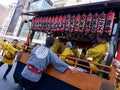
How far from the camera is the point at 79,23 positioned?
18.9 ft

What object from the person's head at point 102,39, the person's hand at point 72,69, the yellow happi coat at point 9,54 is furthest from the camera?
the yellow happi coat at point 9,54

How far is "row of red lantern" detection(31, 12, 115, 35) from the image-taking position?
16.6 ft

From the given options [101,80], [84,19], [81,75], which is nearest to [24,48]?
[84,19]

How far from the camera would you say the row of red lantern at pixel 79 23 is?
5070 millimetres

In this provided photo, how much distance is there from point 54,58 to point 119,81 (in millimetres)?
1661

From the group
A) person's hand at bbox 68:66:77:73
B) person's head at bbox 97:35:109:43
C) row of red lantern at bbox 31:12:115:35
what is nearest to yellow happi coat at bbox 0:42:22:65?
row of red lantern at bbox 31:12:115:35

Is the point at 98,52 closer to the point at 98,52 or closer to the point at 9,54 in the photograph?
the point at 98,52

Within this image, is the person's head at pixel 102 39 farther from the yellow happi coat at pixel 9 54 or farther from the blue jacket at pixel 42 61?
the yellow happi coat at pixel 9 54

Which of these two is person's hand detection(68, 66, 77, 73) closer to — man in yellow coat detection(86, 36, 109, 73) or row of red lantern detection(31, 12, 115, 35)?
man in yellow coat detection(86, 36, 109, 73)

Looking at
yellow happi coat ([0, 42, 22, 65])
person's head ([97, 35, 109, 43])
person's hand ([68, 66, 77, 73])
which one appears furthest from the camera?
yellow happi coat ([0, 42, 22, 65])

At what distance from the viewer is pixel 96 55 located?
4.71 metres

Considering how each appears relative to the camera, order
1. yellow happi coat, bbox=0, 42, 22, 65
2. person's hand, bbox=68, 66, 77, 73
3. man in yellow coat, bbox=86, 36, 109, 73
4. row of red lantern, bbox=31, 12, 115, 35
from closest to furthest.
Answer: person's hand, bbox=68, 66, 77, 73 < man in yellow coat, bbox=86, 36, 109, 73 < row of red lantern, bbox=31, 12, 115, 35 < yellow happi coat, bbox=0, 42, 22, 65

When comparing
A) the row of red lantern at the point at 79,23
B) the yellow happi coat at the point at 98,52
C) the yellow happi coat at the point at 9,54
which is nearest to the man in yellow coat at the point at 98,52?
the yellow happi coat at the point at 98,52

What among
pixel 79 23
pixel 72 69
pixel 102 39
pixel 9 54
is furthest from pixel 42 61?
pixel 9 54
